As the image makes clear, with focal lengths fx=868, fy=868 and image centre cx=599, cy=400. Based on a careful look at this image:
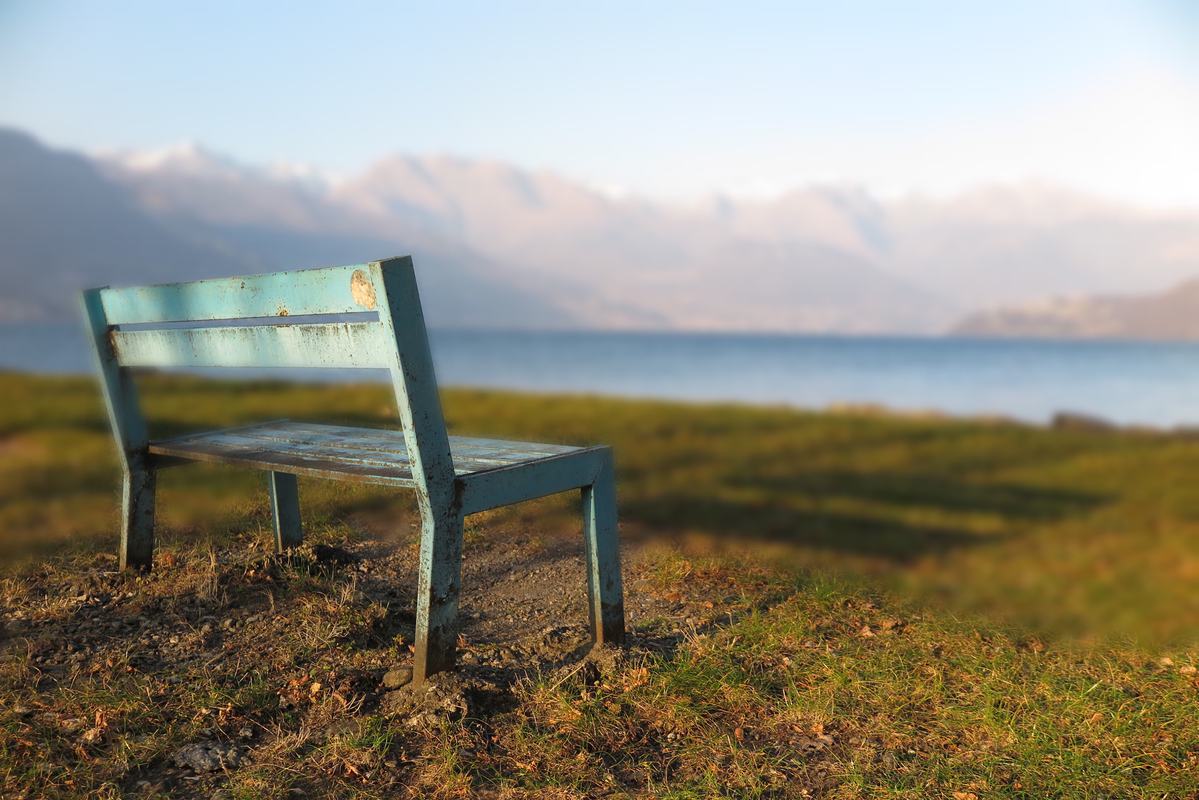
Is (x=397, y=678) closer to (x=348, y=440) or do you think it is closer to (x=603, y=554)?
(x=603, y=554)

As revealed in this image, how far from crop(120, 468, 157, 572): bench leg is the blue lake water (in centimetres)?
2528

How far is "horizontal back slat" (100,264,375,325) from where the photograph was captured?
2.30 meters

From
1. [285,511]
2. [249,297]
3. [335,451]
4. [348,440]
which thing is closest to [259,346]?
[249,297]

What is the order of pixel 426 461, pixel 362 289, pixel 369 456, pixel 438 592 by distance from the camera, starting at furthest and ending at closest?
pixel 369 456, pixel 438 592, pixel 426 461, pixel 362 289

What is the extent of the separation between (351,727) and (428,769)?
1.11ft

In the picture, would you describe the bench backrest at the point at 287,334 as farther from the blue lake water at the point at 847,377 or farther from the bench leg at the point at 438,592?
the blue lake water at the point at 847,377

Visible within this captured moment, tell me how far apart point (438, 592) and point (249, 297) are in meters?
1.10

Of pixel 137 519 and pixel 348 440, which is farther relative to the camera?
pixel 137 519

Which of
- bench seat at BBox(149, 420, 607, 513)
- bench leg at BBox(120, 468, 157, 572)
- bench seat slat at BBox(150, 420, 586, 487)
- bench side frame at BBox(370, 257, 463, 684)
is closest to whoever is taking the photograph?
bench side frame at BBox(370, 257, 463, 684)

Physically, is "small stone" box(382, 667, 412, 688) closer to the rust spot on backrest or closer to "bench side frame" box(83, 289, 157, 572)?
the rust spot on backrest

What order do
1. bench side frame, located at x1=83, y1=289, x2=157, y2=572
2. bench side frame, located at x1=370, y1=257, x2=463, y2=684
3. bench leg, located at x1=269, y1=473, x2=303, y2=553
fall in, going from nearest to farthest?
bench side frame, located at x1=370, y1=257, x2=463, y2=684 < bench side frame, located at x1=83, y1=289, x2=157, y2=572 < bench leg, located at x1=269, y1=473, x2=303, y2=553

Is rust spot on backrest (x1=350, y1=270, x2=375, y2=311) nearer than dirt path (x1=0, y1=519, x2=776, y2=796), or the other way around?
rust spot on backrest (x1=350, y1=270, x2=375, y2=311)

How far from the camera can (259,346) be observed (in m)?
2.91

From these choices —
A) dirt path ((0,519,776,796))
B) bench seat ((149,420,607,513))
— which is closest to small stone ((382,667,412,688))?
dirt path ((0,519,776,796))
